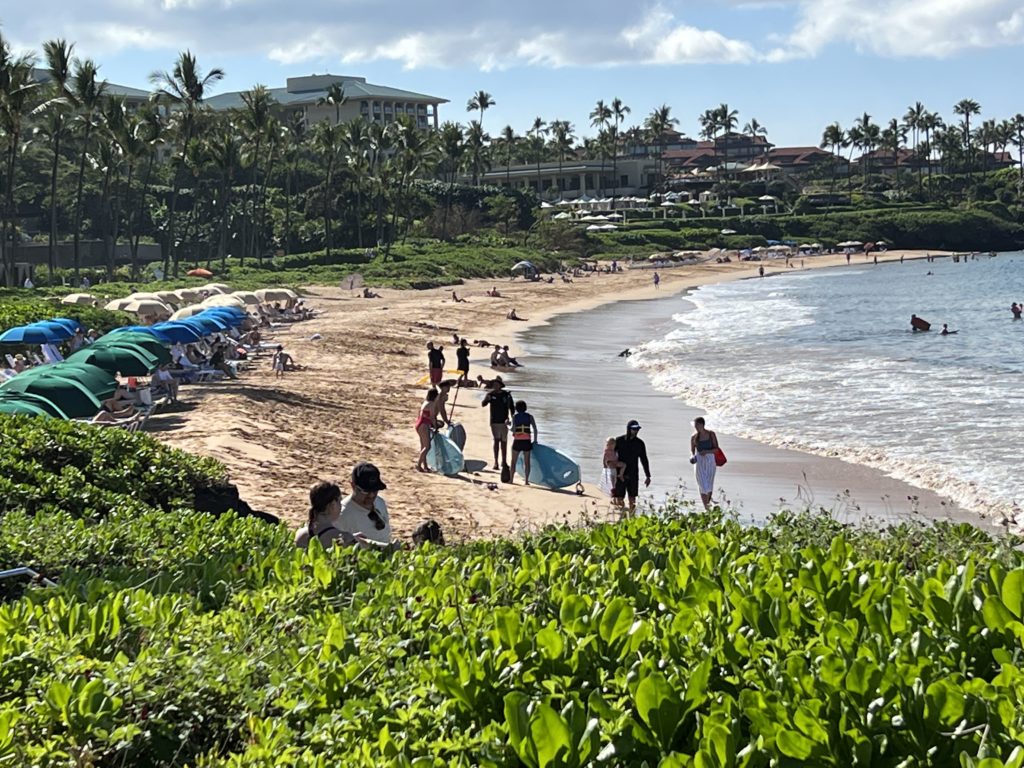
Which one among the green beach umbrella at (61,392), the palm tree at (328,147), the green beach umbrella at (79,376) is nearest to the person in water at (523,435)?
the green beach umbrella at (61,392)

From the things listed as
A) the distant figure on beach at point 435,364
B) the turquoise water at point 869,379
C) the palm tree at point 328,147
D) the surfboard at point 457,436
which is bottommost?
the turquoise water at point 869,379

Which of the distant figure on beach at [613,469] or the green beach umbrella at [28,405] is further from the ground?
the green beach umbrella at [28,405]

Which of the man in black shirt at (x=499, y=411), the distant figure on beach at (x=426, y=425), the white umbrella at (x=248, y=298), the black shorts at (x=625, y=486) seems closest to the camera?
the black shorts at (x=625, y=486)

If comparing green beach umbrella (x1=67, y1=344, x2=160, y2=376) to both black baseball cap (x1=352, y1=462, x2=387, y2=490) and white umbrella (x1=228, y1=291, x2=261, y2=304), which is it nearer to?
black baseball cap (x1=352, y1=462, x2=387, y2=490)

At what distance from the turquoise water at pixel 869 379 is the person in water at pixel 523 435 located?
5.60 meters

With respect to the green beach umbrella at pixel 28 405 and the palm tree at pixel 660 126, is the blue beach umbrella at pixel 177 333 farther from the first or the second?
the palm tree at pixel 660 126

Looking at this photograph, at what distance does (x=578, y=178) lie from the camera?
135750mm

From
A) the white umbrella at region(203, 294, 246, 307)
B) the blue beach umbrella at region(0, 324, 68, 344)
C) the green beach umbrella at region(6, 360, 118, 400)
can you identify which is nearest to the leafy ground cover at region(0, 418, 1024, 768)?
the green beach umbrella at region(6, 360, 118, 400)

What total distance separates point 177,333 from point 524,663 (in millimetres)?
20795

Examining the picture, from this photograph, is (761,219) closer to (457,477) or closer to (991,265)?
(991,265)

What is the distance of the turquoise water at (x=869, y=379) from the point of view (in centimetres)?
1822

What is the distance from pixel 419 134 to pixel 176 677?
83.1m

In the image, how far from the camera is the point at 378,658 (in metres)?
4.22

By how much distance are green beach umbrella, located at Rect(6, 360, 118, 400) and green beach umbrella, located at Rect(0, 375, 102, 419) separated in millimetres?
95
